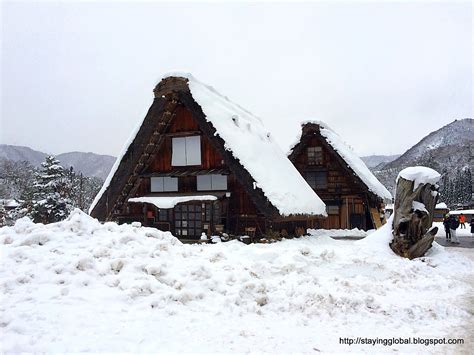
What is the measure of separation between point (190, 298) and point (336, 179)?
20.0m

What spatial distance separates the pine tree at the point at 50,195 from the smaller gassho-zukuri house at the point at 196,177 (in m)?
17.8

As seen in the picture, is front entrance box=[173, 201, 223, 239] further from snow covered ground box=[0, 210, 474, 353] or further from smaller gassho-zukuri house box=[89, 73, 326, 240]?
snow covered ground box=[0, 210, 474, 353]

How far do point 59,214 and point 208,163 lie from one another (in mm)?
22077

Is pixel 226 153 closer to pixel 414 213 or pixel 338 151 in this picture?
pixel 414 213

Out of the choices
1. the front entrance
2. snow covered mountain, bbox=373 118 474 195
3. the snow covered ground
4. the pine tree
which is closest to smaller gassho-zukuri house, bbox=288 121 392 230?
the front entrance

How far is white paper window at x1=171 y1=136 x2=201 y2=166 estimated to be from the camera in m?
17.5

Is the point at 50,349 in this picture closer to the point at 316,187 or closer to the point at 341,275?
the point at 341,275

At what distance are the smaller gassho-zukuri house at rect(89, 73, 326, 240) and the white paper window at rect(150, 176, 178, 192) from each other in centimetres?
5

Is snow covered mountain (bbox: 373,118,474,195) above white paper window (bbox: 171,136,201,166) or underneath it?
above

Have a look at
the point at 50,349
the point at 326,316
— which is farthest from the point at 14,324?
the point at 326,316

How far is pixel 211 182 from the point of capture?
1702cm

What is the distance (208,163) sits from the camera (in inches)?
680

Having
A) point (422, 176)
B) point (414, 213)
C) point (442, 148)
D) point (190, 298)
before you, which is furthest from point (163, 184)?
point (442, 148)

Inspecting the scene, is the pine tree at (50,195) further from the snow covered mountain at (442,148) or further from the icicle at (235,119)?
the snow covered mountain at (442,148)
